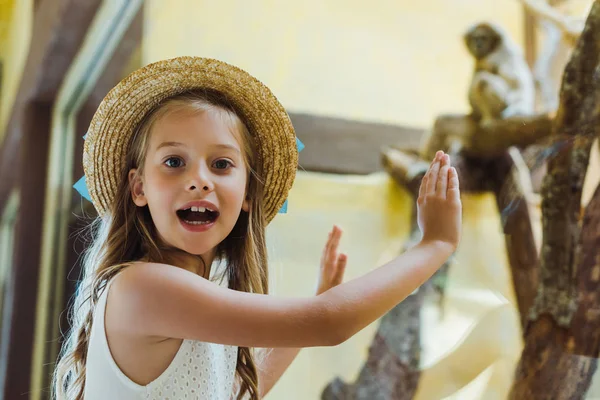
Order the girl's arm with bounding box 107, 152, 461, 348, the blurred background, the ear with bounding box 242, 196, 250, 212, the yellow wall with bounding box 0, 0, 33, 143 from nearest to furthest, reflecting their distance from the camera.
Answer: the girl's arm with bounding box 107, 152, 461, 348 < the ear with bounding box 242, 196, 250, 212 < the blurred background < the yellow wall with bounding box 0, 0, 33, 143

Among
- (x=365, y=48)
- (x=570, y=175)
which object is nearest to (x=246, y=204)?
(x=570, y=175)

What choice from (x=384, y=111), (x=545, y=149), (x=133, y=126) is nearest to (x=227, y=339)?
(x=133, y=126)

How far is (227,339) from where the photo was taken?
1.54 ft

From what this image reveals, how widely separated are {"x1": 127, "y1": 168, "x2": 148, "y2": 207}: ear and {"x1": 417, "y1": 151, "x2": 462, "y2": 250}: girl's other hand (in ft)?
0.68

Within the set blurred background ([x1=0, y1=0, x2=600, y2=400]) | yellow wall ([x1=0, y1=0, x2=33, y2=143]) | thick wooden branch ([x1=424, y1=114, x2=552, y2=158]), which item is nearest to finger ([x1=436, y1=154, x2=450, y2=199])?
blurred background ([x1=0, y1=0, x2=600, y2=400])

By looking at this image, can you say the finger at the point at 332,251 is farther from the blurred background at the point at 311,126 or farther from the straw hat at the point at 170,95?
the blurred background at the point at 311,126

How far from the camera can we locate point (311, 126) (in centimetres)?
138

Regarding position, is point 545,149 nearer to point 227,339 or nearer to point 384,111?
point 227,339

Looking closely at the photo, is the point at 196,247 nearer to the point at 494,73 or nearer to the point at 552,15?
the point at 552,15

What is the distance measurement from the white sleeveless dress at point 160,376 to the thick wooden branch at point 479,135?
577mm

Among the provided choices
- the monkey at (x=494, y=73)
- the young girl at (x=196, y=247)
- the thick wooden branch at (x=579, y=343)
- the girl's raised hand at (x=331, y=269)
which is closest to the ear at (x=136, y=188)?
the young girl at (x=196, y=247)

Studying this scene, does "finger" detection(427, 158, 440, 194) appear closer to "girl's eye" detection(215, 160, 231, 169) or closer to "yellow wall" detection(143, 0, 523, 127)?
"girl's eye" detection(215, 160, 231, 169)

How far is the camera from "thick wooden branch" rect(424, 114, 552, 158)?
1.09 m

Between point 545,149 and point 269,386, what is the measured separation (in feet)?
1.16
